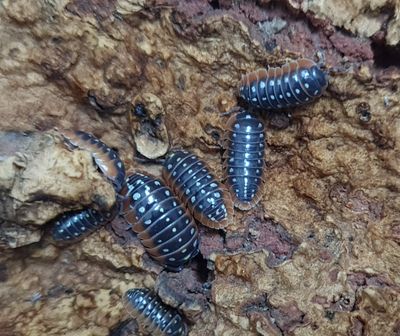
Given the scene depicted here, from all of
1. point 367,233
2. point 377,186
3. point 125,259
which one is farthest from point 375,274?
point 125,259

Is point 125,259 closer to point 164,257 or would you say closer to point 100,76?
point 164,257

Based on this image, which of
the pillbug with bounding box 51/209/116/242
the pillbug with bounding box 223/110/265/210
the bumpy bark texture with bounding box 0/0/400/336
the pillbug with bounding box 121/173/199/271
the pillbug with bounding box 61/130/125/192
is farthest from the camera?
the pillbug with bounding box 223/110/265/210

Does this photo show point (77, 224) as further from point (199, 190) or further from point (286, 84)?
point (286, 84)

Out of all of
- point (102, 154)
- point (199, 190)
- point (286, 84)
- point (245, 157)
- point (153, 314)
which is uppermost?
point (286, 84)

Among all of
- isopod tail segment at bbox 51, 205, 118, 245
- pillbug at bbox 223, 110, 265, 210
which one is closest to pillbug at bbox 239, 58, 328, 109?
pillbug at bbox 223, 110, 265, 210

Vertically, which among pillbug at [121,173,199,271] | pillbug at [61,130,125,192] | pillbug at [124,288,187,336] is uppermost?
pillbug at [61,130,125,192]

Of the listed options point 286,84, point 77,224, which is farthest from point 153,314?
point 286,84

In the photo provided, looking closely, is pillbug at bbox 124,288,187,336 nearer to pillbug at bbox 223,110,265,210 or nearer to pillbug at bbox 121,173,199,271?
pillbug at bbox 121,173,199,271
